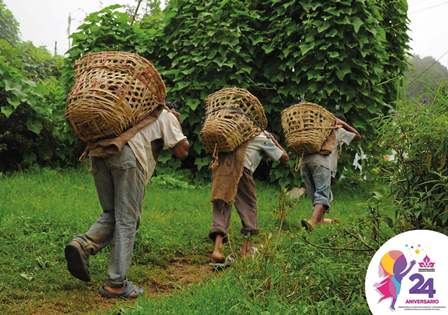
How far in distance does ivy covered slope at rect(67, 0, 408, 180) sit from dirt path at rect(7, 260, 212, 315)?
451 centimetres

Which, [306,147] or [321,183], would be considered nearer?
[306,147]

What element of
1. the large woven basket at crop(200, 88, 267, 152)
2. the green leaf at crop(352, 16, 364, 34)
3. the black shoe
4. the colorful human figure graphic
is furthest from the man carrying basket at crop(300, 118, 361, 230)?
the colorful human figure graphic

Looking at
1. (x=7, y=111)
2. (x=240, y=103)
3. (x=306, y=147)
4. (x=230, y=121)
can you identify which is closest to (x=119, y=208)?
(x=230, y=121)

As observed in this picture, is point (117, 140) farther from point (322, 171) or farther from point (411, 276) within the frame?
point (322, 171)

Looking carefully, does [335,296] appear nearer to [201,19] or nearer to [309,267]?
[309,267]

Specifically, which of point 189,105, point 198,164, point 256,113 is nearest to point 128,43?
point 189,105

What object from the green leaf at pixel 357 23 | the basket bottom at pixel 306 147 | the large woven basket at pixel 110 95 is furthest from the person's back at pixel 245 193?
the green leaf at pixel 357 23

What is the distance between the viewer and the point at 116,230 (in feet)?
14.4

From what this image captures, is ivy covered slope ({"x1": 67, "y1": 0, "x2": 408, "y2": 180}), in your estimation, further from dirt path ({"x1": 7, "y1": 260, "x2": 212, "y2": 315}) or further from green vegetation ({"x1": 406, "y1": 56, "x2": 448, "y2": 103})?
green vegetation ({"x1": 406, "y1": 56, "x2": 448, "y2": 103})

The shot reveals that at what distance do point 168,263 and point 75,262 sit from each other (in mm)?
1295

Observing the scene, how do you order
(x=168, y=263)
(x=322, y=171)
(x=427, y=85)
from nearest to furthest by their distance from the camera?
(x=427, y=85), (x=168, y=263), (x=322, y=171)

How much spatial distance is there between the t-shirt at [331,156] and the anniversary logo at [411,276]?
451cm

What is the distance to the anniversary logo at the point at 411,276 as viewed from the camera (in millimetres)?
2590

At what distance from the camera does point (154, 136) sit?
181 inches
